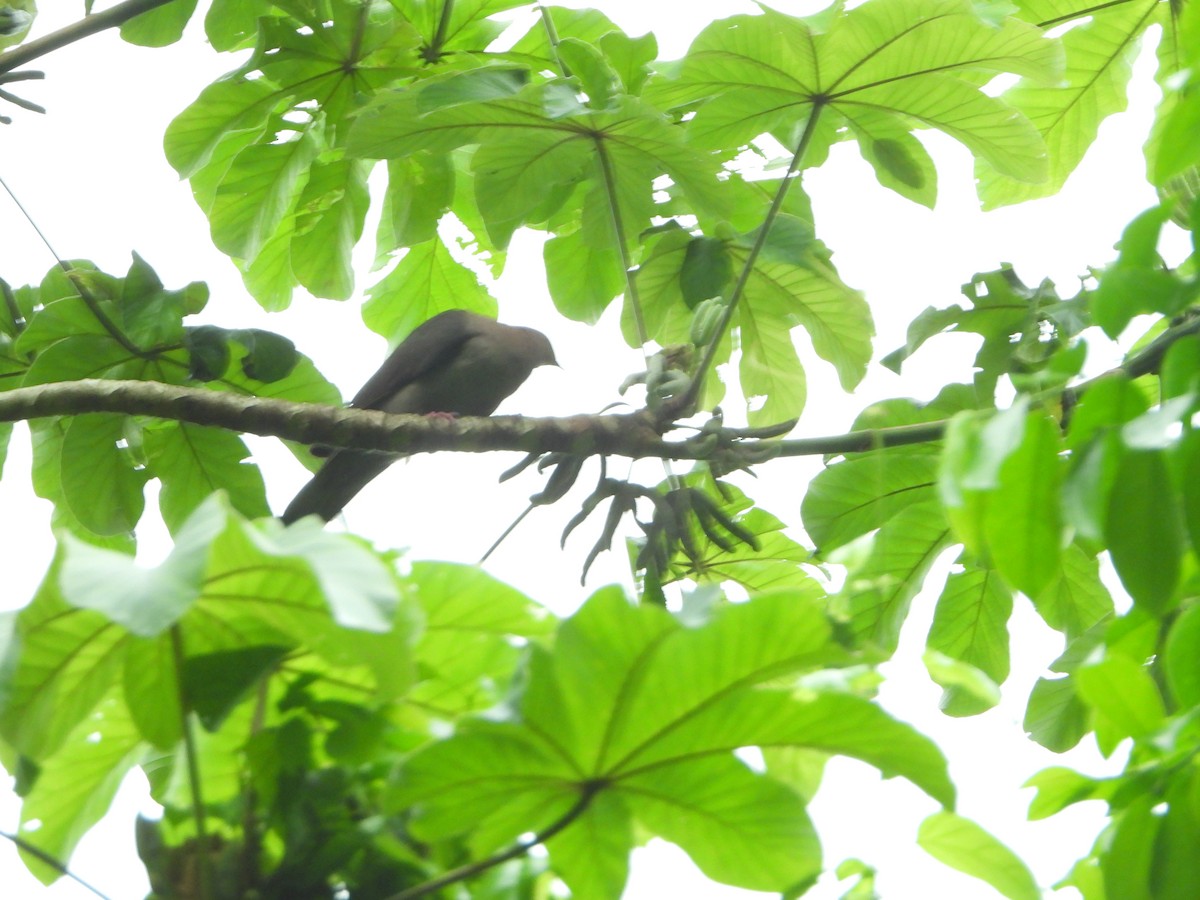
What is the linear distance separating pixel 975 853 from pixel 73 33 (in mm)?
2391

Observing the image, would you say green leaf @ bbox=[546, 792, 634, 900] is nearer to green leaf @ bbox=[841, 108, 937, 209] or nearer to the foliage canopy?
the foliage canopy

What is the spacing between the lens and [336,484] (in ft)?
14.0

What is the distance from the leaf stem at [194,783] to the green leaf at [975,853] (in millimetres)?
578

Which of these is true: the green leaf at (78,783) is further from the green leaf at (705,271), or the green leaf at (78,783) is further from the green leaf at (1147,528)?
Answer: the green leaf at (705,271)

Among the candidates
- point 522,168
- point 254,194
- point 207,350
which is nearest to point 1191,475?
point 522,168

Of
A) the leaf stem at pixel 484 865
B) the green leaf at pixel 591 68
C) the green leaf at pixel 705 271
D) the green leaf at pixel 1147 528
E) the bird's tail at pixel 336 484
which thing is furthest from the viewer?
the bird's tail at pixel 336 484

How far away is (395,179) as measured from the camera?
3316mm

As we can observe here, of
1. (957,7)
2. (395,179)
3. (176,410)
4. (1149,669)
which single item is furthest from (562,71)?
(1149,669)

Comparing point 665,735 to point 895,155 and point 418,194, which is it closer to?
point 895,155

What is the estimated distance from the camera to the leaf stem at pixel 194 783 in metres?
0.92

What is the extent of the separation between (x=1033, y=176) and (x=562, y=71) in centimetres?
112

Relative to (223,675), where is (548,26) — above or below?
above

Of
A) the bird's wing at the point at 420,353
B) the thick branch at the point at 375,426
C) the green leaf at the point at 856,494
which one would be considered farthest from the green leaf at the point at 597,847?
the bird's wing at the point at 420,353

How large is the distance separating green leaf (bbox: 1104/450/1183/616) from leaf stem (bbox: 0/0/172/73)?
2.20m
